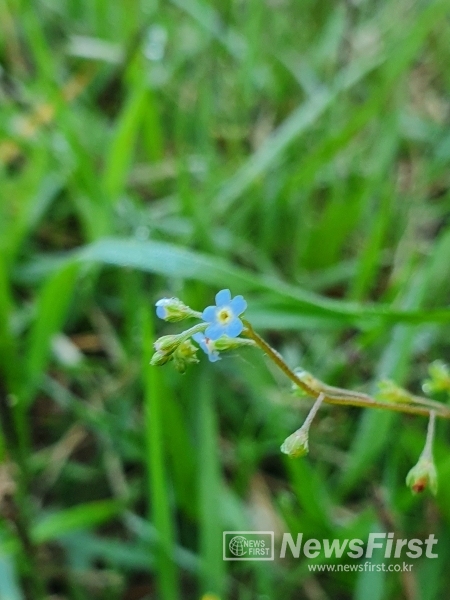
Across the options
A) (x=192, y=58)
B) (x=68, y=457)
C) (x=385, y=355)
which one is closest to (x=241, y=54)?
(x=192, y=58)

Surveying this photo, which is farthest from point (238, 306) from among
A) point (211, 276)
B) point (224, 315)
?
point (211, 276)

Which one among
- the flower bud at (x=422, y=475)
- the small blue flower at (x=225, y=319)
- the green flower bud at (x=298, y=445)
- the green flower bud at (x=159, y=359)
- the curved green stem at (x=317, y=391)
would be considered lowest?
the flower bud at (x=422, y=475)

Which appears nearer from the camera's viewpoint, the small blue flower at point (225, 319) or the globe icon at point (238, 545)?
the small blue flower at point (225, 319)

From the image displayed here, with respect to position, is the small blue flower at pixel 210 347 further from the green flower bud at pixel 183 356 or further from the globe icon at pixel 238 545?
the globe icon at pixel 238 545

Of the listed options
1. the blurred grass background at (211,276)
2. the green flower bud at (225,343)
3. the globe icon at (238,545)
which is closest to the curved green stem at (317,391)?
the green flower bud at (225,343)

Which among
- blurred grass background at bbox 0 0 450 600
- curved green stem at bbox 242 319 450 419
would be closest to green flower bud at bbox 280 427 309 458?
curved green stem at bbox 242 319 450 419

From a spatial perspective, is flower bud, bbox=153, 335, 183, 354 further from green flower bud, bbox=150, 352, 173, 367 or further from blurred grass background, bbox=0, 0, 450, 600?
blurred grass background, bbox=0, 0, 450, 600

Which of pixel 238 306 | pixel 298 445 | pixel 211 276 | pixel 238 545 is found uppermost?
pixel 211 276

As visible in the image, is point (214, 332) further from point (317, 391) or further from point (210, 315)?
point (317, 391)

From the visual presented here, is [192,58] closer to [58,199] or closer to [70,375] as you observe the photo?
[58,199]
